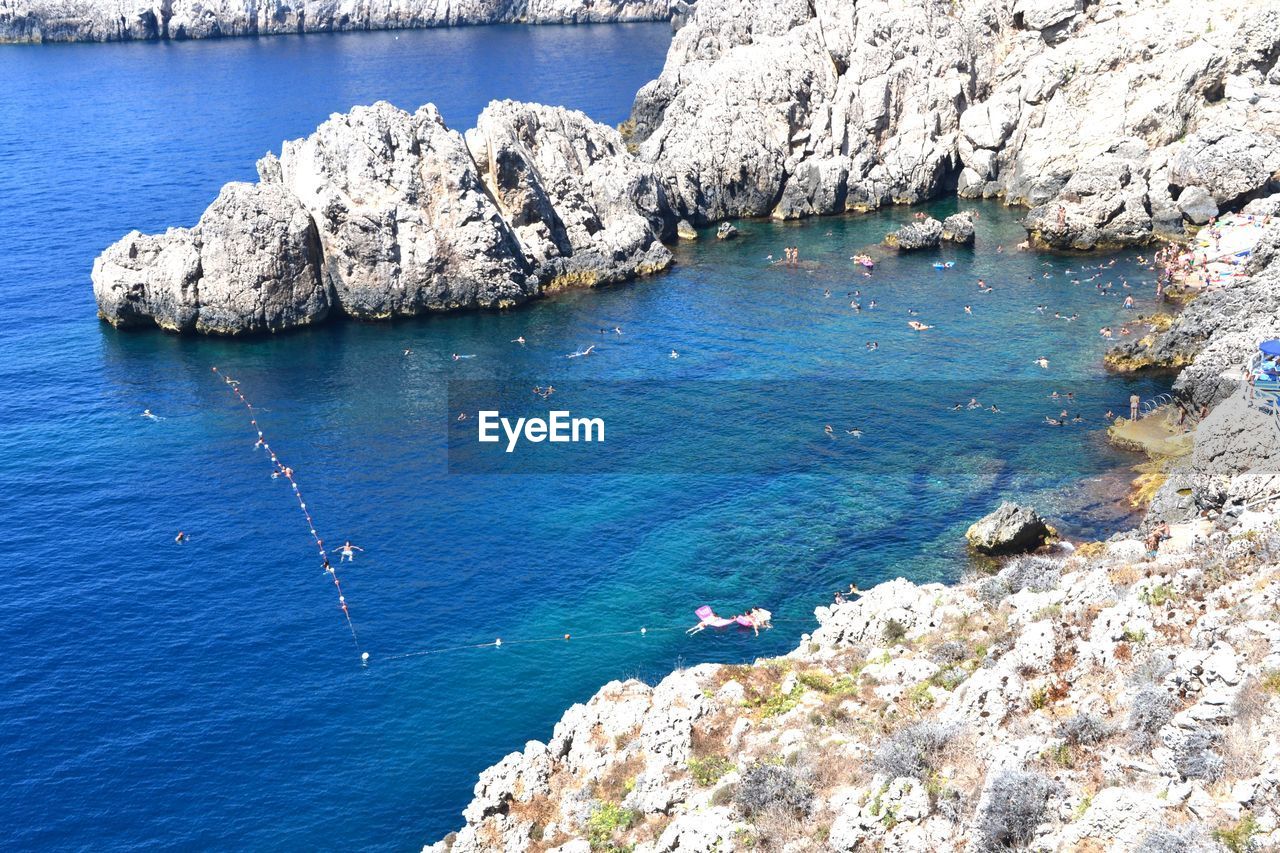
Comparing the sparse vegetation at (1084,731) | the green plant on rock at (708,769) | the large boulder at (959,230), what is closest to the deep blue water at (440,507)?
the large boulder at (959,230)

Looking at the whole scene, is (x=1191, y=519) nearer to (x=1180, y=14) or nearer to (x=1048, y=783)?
(x=1048, y=783)

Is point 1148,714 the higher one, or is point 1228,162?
point 1228,162

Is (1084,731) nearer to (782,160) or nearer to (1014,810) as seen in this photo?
(1014,810)

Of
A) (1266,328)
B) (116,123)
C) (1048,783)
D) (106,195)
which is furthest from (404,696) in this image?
(116,123)

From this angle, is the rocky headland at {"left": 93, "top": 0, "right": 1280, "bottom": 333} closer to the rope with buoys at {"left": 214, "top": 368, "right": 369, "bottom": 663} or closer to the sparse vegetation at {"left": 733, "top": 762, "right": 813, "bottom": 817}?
the rope with buoys at {"left": 214, "top": 368, "right": 369, "bottom": 663}

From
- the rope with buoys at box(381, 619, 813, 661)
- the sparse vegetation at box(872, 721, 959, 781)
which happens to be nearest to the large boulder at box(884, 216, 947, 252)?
the rope with buoys at box(381, 619, 813, 661)

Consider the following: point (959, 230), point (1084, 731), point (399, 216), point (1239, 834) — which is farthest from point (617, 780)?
point (959, 230)
